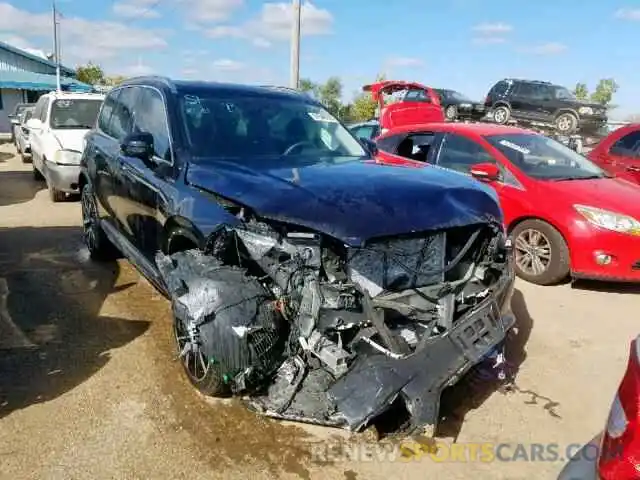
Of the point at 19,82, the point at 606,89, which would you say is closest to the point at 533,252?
the point at 19,82

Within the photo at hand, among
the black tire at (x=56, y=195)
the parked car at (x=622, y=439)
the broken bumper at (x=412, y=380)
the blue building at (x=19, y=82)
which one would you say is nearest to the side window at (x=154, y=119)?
the broken bumper at (x=412, y=380)

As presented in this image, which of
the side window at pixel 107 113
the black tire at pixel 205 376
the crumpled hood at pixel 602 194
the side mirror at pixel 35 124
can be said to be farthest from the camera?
the side mirror at pixel 35 124

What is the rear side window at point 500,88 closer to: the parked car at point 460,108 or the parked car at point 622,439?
the parked car at point 460,108

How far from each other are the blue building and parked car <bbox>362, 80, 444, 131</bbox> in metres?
24.6

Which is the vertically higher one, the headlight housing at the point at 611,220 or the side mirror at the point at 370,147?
the side mirror at the point at 370,147

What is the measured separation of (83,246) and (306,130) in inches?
145

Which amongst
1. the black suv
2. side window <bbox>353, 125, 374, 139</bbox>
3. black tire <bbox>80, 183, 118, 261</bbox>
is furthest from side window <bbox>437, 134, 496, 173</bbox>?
the black suv

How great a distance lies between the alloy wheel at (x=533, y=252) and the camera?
19.4 feet

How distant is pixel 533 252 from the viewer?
19.8 feet

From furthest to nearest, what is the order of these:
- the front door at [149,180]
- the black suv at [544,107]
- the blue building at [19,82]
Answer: the blue building at [19,82] → the black suv at [544,107] → the front door at [149,180]

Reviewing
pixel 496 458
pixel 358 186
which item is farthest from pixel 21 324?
pixel 496 458

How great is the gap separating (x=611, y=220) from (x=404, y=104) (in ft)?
22.4

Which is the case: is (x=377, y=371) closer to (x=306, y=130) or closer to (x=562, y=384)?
(x=562, y=384)

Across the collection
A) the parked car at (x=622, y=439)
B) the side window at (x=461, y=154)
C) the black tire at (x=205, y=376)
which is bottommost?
the black tire at (x=205, y=376)
